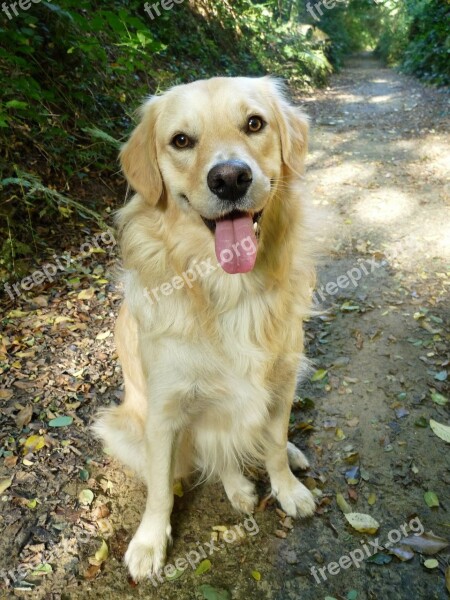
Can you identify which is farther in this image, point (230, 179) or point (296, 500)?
point (296, 500)

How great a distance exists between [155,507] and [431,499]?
1482mm

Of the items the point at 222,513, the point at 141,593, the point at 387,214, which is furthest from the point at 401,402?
the point at 387,214

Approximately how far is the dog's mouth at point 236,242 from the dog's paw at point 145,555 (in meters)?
1.41

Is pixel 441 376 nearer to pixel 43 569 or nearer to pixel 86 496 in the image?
pixel 86 496

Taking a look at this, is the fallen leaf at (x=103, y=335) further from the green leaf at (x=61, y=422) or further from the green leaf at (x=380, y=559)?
the green leaf at (x=380, y=559)

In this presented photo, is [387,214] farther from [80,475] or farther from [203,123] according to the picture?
[80,475]

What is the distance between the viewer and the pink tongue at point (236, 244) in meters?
1.96

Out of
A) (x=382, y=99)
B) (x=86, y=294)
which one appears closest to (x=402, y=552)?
(x=86, y=294)

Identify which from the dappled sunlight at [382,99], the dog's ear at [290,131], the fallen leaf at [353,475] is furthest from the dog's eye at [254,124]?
the dappled sunlight at [382,99]

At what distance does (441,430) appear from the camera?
2.79 m

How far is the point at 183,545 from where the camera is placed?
236 centimetres

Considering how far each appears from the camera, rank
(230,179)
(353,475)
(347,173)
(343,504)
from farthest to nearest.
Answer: (347,173)
(353,475)
(343,504)
(230,179)

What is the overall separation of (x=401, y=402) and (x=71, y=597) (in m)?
2.24

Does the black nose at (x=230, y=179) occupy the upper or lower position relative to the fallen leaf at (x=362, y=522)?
upper
